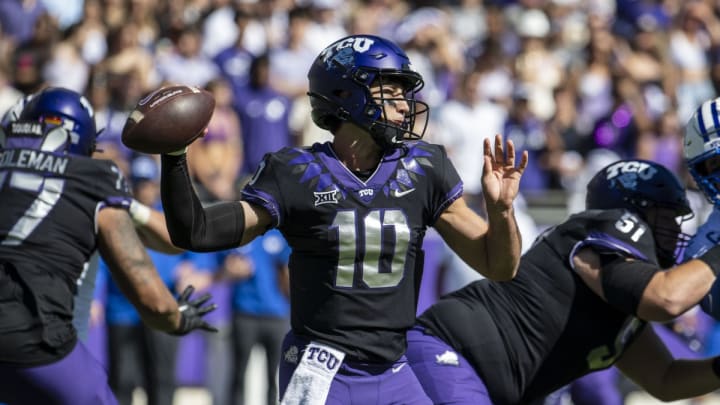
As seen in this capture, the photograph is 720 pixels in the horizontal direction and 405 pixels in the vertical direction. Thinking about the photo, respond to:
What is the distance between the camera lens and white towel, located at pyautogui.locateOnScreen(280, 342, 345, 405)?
13.7 ft

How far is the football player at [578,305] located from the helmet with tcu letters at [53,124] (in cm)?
167

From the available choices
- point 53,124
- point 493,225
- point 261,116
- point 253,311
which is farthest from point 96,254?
point 261,116

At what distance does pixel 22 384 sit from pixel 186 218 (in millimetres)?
1384

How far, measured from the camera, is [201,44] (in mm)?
11547

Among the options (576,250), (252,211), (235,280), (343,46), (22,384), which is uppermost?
(343,46)

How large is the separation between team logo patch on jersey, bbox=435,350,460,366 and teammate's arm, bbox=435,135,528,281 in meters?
0.40

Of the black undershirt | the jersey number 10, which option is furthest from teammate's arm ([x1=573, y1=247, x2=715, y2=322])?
the black undershirt

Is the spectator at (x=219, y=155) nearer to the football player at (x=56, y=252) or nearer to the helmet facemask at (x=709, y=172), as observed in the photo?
the football player at (x=56, y=252)

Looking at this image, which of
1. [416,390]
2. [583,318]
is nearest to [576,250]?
[583,318]

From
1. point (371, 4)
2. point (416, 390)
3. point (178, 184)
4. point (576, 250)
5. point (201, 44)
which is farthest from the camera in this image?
point (371, 4)

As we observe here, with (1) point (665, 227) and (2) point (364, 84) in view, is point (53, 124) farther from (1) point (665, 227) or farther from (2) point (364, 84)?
(1) point (665, 227)

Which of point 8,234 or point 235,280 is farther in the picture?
point 235,280

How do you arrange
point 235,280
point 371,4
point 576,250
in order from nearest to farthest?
point 576,250, point 235,280, point 371,4

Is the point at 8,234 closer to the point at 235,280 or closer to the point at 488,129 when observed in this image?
the point at 235,280
